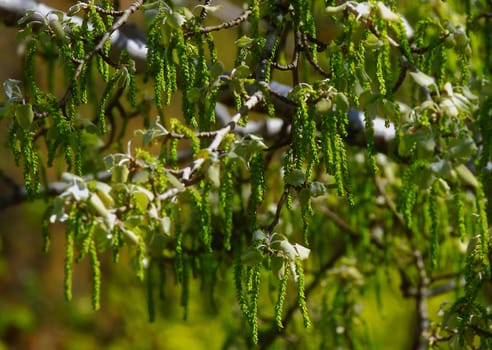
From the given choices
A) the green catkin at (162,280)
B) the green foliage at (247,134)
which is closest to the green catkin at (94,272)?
the green foliage at (247,134)

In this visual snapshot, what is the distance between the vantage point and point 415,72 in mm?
1196

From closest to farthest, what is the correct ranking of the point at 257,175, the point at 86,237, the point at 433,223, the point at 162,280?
the point at 86,237, the point at 257,175, the point at 433,223, the point at 162,280

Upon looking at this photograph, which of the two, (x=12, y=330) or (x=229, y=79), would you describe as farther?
(x=12, y=330)

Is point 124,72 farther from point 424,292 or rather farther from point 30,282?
point 30,282

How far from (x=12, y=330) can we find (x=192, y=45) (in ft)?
15.3

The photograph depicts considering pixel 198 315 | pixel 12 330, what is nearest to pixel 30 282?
pixel 12 330

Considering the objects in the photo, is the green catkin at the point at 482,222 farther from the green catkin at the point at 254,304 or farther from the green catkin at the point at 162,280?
the green catkin at the point at 162,280

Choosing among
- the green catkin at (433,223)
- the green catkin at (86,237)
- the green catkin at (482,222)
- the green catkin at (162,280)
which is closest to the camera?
the green catkin at (86,237)

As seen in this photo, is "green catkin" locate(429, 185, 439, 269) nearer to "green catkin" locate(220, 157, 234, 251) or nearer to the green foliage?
the green foliage

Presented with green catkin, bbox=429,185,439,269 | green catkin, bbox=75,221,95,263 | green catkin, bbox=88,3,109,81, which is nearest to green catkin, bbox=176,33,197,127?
green catkin, bbox=88,3,109,81

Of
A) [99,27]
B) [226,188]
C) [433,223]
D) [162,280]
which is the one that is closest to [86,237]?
[226,188]

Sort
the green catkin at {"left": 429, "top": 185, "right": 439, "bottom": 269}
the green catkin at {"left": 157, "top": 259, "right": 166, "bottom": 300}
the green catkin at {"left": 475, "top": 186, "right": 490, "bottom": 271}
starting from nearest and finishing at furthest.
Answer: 1. the green catkin at {"left": 475, "top": 186, "right": 490, "bottom": 271}
2. the green catkin at {"left": 429, "top": 185, "right": 439, "bottom": 269}
3. the green catkin at {"left": 157, "top": 259, "right": 166, "bottom": 300}

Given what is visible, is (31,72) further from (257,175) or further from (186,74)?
(257,175)

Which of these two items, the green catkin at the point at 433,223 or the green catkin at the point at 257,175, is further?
the green catkin at the point at 433,223
